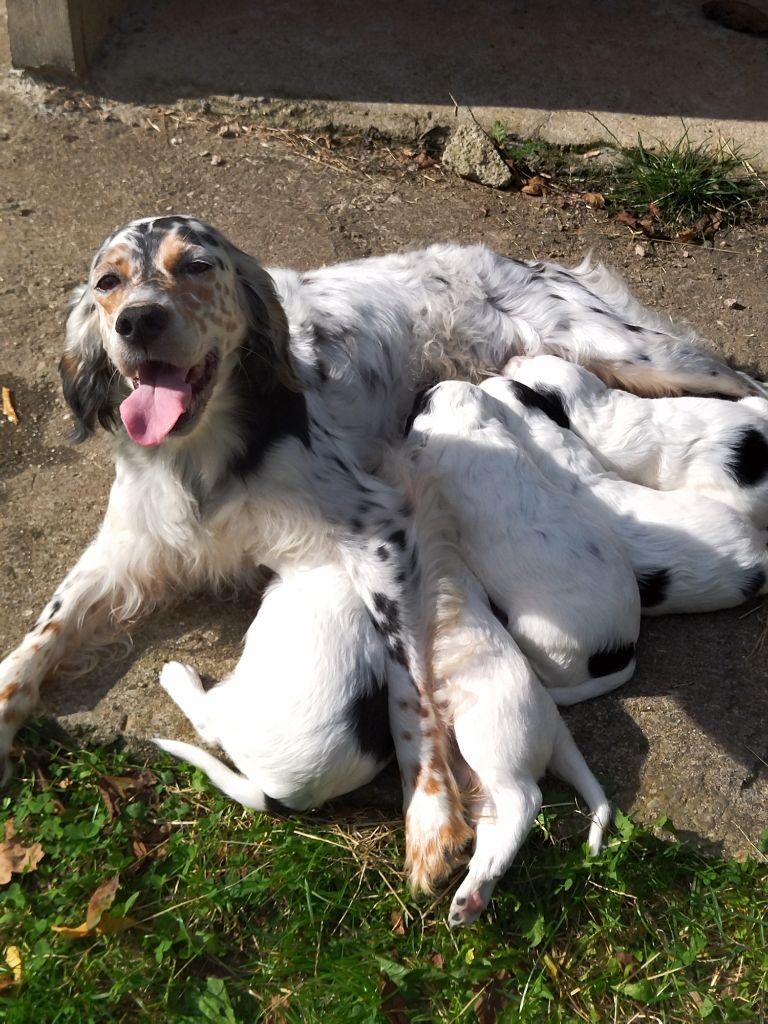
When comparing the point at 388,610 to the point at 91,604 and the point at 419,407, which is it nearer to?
the point at 419,407

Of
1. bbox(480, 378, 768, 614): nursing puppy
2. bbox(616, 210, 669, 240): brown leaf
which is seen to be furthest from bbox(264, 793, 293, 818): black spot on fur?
bbox(616, 210, 669, 240): brown leaf

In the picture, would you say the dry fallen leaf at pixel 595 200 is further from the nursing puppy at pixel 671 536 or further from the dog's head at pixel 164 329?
the dog's head at pixel 164 329

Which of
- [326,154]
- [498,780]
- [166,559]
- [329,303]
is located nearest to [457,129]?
[326,154]

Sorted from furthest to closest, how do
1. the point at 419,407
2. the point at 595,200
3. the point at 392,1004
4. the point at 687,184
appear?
the point at 595,200, the point at 687,184, the point at 419,407, the point at 392,1004

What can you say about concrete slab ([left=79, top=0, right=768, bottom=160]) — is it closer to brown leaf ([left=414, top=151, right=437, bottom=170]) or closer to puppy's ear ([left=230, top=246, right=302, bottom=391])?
brown leaf ([left=414, top=151, right=437, bottom=170])

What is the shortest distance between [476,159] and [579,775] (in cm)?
384

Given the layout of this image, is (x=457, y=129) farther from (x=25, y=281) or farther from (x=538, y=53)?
(x=25, y=281)

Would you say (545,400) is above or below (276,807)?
above

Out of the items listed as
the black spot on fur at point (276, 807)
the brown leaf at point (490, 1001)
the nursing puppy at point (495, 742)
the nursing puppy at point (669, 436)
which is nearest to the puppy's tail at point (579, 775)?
the nursing puppy at point (495, 742)

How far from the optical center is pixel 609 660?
359 cm

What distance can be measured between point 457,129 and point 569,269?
155 cm

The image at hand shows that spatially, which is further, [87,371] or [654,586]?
[654,586]

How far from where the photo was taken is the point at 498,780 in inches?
125

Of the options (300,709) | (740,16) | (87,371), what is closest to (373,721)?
(300,709)
